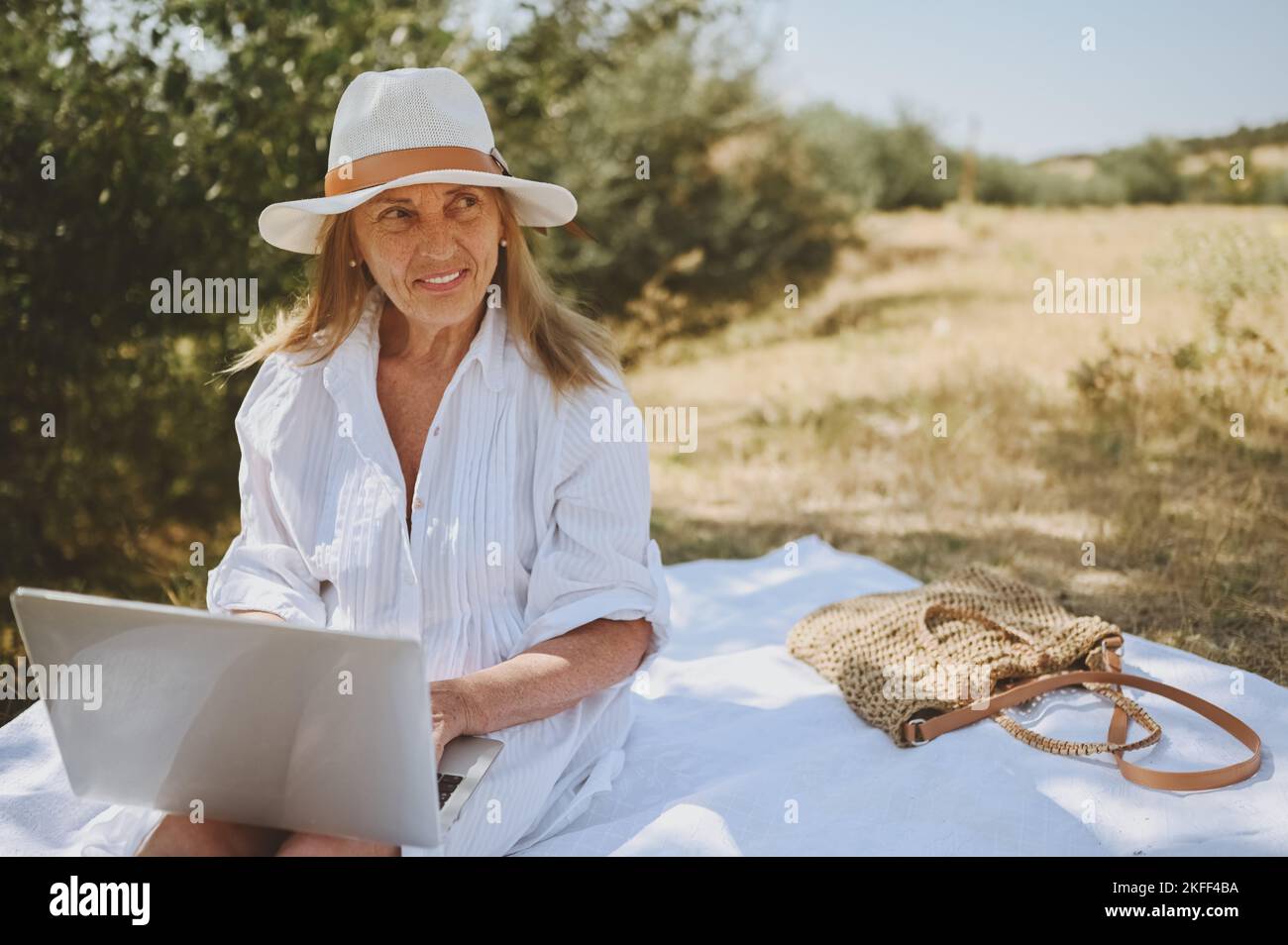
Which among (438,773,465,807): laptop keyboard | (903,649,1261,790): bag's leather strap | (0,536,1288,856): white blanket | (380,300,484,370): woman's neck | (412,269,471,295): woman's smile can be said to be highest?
(412,269,471,295): woman's smile

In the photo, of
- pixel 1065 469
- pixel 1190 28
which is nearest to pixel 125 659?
pixel 1065 469

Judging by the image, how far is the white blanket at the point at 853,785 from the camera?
8.10 feet

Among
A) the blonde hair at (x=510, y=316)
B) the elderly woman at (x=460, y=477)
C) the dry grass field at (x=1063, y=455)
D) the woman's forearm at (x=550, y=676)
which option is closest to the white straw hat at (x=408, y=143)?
the elderly woman at (x=460, y=477)

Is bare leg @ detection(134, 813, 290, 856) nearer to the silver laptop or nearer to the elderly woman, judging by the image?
the silver laptop

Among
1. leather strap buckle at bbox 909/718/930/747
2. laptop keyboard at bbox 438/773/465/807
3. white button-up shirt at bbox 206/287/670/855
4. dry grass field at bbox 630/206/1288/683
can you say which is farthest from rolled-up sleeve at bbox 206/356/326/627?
dry grass field at bbox 630/206/1288/683

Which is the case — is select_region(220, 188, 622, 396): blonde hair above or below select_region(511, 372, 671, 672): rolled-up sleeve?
above

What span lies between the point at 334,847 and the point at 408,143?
144 centimetres

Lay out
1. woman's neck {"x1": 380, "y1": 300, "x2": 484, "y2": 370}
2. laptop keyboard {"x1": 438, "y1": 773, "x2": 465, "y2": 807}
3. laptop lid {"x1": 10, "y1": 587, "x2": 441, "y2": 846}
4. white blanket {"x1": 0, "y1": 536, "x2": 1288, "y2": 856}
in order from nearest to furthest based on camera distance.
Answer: laptop lid {"x1": 10, "y1": 587, "x2": 441, "y2": 846}, laptop keyboard {"x1": 438, "y1": 773, "x2": 465, "y2": 807}, white blanket {"x1": 0, "y1": 536, "x2": 1288, "y2": 856}, woman's neck {"x1": 380, "y1": 300, "x2": 484, "y2": 370}

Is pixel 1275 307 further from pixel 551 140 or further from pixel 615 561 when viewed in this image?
pixel 551 140

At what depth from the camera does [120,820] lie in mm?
2250

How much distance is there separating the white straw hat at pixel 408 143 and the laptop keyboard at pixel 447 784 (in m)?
1.19

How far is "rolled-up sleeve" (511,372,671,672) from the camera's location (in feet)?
8.20

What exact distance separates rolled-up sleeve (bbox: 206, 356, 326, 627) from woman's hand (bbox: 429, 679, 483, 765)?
1.44 ft

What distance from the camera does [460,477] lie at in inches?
100
